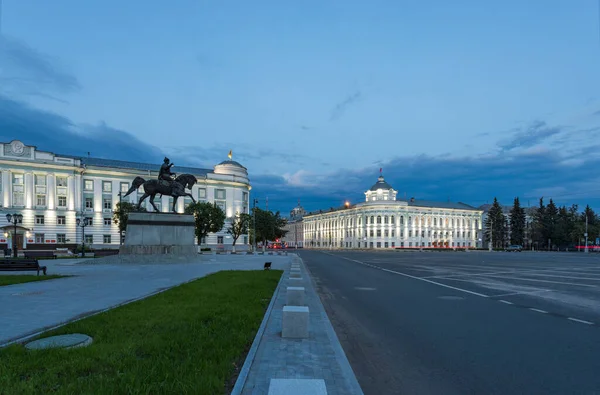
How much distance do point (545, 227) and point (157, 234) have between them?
435 feet

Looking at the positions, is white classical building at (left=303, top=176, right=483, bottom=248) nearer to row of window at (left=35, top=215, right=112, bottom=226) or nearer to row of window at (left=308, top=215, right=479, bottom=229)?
row of window at (left=308, top=215, right=479, bottom=229)

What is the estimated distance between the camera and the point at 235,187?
95812 millimetres

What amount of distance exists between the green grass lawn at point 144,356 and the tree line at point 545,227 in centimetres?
13709

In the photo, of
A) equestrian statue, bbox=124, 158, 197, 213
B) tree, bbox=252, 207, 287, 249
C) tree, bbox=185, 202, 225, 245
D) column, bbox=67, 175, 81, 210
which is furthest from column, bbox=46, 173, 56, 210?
equestrian statue, bbox=124, 158, 197, 213

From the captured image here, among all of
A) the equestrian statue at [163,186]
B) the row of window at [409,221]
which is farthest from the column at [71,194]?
the row of window at [409,221]

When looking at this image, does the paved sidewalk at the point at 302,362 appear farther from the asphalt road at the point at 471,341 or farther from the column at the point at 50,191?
the column at the point at 50,191

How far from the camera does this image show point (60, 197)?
76.2 metres

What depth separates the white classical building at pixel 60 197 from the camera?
233 ft

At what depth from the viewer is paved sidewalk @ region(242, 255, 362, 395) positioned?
544 centimetres

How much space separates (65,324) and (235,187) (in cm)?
8772

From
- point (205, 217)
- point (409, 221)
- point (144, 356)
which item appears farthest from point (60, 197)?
point (409, 221)

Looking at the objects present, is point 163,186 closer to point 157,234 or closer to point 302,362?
point 157,234

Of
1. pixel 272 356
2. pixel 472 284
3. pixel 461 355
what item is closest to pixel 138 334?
pixel 272 356

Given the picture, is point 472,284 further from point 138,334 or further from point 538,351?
point 138,334
